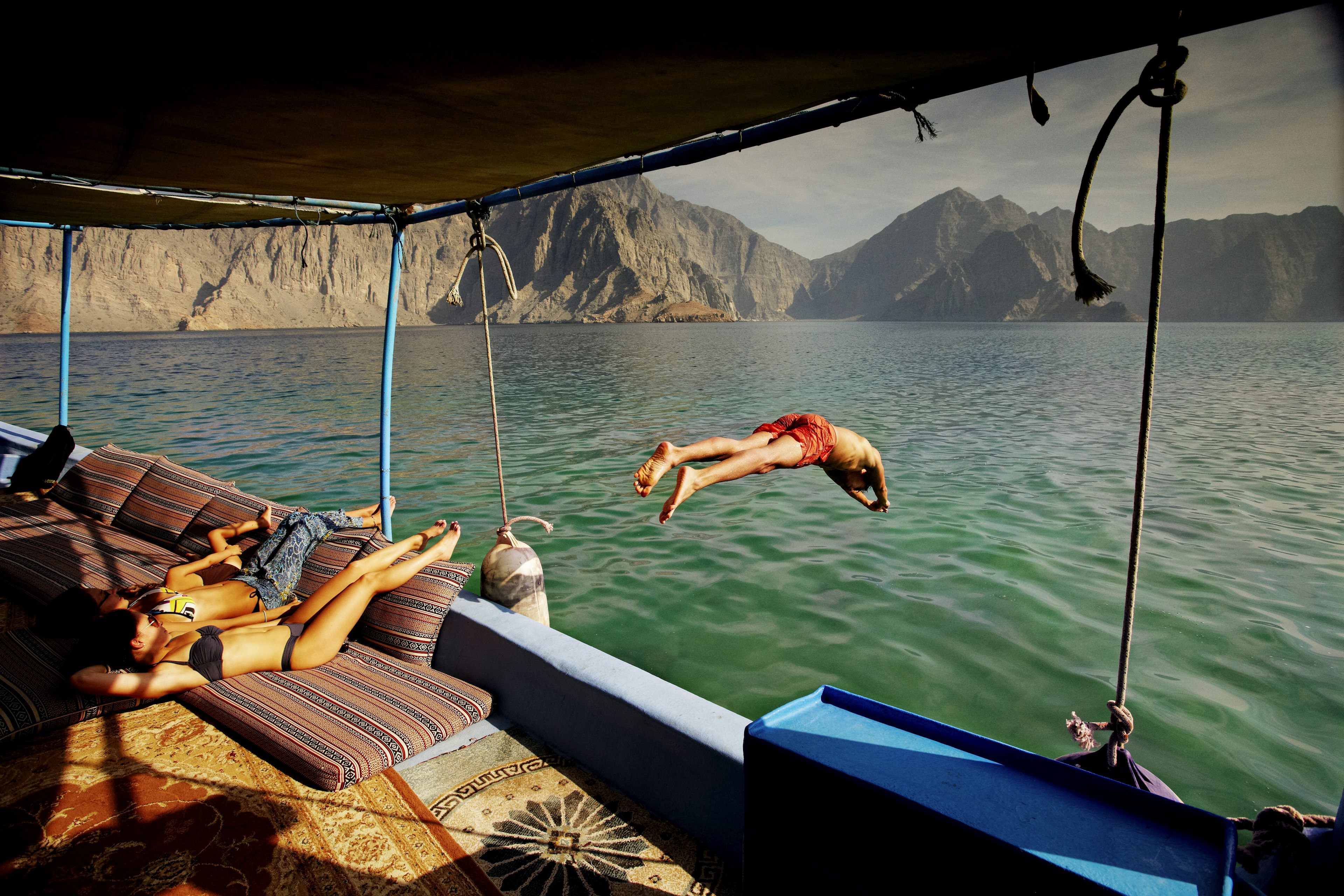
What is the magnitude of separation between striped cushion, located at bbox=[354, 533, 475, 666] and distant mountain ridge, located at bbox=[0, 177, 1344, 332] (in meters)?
109

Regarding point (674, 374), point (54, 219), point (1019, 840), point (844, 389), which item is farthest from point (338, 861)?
point (674, 374)

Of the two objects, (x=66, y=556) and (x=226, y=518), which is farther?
(x=226, y=518)

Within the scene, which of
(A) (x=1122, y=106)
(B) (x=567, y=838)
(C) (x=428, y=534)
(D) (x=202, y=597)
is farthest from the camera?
(C) (x=428, y=534)

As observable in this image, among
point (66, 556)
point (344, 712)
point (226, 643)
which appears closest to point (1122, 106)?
point (344, 712)

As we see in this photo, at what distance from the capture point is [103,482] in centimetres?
638

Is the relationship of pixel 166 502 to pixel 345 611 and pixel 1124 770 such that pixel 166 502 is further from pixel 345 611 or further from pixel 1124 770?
pixel 1124 770

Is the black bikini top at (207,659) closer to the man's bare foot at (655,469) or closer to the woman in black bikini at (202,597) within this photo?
the woman in black bikini at (202,597)

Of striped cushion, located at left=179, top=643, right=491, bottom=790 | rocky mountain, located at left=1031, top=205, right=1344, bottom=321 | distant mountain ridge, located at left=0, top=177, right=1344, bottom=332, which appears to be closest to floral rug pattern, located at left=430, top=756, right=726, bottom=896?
striped cushion, located at left=179, top=643, right=491, bottom=790

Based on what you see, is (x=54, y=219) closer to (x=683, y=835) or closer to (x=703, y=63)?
(x=703, y=63)

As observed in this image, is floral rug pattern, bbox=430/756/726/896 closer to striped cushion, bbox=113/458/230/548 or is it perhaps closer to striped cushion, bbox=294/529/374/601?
striped cushion, bbox=294/529/374/601

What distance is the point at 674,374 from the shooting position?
1183 inches

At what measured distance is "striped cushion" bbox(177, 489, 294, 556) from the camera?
516cm

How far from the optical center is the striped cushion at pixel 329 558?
4.36 m

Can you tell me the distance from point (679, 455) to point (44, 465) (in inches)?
344
